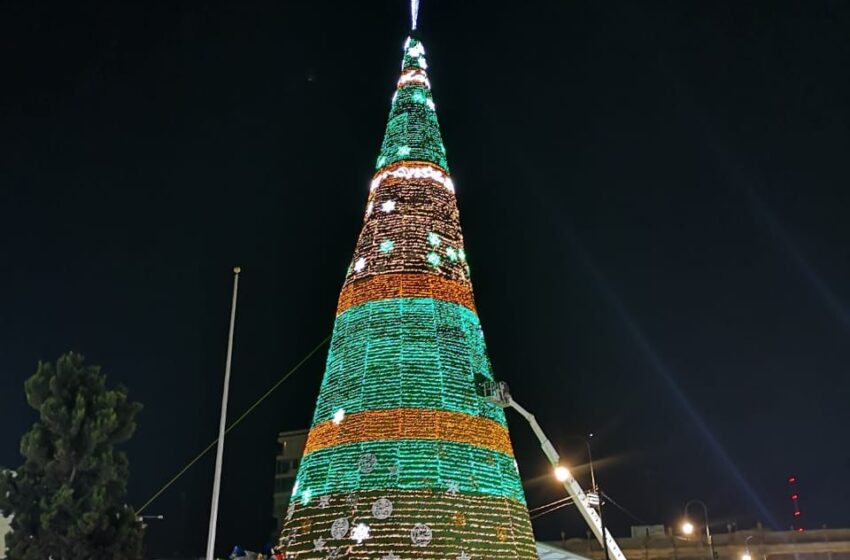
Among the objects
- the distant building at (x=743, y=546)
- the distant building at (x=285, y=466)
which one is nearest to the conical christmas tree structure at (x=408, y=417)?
the distant building at (x=743, y=546)

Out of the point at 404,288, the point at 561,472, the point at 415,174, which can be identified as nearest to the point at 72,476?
the point at 404,288

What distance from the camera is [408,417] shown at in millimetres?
13133

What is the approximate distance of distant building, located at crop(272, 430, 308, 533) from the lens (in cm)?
5778

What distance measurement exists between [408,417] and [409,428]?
223 mm

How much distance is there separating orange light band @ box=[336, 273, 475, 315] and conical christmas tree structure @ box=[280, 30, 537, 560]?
27 millimetres

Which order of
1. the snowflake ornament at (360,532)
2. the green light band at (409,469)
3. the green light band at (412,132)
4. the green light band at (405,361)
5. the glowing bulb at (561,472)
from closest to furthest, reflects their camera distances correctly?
the snowflake ornament at (360,532), the green light band at (409,469), the green light band at (405,361), the green light band at (412,132), the glowing bulb at (561,472)

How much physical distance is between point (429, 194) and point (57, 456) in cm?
1019

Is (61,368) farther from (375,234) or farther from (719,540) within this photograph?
(719,540)

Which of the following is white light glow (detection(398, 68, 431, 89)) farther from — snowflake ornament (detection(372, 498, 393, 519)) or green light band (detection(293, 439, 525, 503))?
snowflake ornament (detection(372, 498, 393, 519))

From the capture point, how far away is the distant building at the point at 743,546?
4675 cm

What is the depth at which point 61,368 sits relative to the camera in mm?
16344

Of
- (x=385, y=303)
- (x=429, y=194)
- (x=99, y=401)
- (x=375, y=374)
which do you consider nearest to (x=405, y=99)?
(x=429, y=194)

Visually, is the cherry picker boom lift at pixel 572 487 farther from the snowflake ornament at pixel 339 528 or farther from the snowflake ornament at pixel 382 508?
the snowflake ornament at pixel 339 528

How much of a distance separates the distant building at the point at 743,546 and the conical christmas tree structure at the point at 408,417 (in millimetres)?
36644
